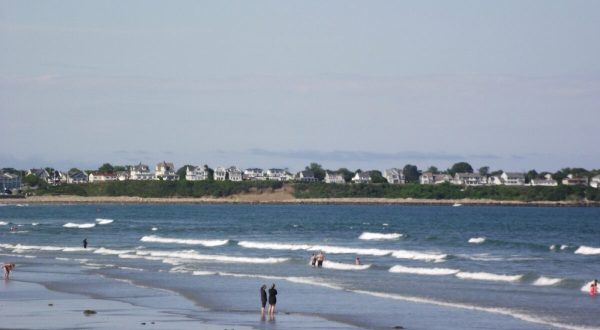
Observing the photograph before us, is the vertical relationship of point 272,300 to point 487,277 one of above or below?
above

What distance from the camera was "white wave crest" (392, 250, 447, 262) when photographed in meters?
65.3

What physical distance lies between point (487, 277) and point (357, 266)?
10.1 m

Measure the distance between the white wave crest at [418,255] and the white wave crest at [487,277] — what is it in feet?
33.5

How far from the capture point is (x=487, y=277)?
52.3m

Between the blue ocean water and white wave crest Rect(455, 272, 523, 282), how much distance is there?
2.2 inches

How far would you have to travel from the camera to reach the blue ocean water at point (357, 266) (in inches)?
1606

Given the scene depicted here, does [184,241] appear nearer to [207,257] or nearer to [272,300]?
[207,257]

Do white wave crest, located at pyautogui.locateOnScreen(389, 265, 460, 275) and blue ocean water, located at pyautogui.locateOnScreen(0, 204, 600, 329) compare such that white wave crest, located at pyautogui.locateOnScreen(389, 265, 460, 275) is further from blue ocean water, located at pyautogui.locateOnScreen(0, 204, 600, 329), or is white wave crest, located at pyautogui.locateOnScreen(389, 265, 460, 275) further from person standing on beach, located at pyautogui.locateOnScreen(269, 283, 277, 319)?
person standing on beach, located at pyautogui.locateOnScreen(269, 283, 277, 319)

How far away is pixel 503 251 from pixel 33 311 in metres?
41.8

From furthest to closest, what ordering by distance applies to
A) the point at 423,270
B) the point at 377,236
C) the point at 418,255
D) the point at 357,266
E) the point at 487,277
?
the point at 377,236
the point at 418,255
the point at 357,266
the point at 423,270
the point at 487,277

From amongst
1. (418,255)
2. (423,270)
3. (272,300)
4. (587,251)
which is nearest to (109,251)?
(418,255)

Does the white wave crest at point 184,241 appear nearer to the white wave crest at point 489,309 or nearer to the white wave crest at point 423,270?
the white wave crest at point 423,270

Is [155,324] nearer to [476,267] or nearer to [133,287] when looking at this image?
[133,287]

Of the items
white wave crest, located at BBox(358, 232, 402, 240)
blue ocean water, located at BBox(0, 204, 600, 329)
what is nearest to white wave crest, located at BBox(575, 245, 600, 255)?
blue ocean water, located at BBox(0, 204, 600, 329)
